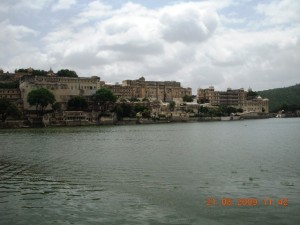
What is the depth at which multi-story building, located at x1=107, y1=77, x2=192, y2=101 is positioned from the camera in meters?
130

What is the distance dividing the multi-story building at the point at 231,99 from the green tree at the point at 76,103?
6153 cm

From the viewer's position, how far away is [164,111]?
114875 mm

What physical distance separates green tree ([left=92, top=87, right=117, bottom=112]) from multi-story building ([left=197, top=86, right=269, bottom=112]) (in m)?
53.8

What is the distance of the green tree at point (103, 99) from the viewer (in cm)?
10006

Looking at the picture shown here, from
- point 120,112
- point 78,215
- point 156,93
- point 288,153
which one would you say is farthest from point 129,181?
point 156,93

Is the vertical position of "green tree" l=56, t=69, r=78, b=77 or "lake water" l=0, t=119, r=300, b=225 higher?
"green tree" l=56, t=69, r=78, b=77

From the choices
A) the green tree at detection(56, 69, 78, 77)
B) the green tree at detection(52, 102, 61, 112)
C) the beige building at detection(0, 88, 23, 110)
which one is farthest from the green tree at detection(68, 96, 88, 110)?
the green tree at detection(56, 69, 78, 77)

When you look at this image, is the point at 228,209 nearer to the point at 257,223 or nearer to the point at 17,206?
the point at 257,223

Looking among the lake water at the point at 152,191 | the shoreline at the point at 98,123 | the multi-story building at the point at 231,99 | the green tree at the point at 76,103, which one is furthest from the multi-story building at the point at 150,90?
the lake water at the point at 152,191
